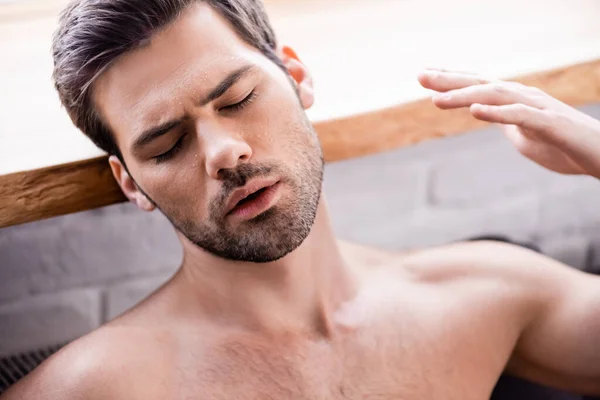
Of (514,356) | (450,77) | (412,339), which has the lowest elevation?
(514,356)

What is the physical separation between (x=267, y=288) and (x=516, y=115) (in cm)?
40

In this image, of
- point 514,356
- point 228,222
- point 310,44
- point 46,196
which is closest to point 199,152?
point 228,222

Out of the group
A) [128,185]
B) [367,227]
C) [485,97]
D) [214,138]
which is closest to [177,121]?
[214,138]

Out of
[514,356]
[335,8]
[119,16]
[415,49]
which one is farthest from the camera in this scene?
[335,8]

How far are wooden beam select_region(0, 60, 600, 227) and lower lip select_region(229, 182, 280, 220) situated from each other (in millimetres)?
231

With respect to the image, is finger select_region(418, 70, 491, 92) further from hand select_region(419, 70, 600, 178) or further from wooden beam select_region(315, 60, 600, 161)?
wooden beam select_region(315, 60, 600, 161)

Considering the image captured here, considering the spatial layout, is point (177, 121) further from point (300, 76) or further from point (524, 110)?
point (524, 110)

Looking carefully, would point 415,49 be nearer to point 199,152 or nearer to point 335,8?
point 335,8

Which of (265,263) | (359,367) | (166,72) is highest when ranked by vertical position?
(166,72)

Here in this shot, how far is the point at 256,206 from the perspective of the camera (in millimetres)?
813

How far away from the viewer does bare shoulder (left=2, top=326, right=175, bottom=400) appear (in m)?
0.83

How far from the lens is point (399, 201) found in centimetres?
139

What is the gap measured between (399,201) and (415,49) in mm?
312

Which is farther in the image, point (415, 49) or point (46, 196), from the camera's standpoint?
point (415, 49)
